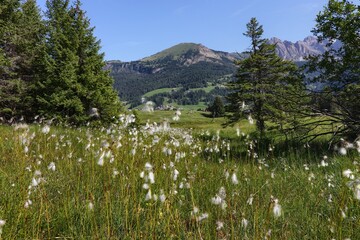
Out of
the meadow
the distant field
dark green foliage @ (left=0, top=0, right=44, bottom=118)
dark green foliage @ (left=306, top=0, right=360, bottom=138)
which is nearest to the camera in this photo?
the meadow

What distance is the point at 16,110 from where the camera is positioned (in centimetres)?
2792

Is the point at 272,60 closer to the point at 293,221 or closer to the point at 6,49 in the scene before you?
the point at 6,49

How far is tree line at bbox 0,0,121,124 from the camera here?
25.4 m

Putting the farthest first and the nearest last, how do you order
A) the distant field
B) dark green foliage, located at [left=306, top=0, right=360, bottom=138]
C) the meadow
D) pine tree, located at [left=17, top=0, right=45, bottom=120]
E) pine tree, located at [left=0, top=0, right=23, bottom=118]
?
pine tree, located at [left=17, top=0, right=45, bottom=120], pine tree, located at [left=0, top=0, right=23, bottom=118], dark green foliage, located at [left=306, top=0, right=360, bottom=138], the distant field, the meadow

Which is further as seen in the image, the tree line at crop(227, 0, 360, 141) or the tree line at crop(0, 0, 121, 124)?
the tree line at crop(0, 0, 121, 124)

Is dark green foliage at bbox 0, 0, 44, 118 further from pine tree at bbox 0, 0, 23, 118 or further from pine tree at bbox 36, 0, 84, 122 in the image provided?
pine tree at bbox 36, 0, 84, 122

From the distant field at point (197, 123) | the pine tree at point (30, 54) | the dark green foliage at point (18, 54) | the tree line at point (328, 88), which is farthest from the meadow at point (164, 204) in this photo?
the pine tree at point (30, 54)

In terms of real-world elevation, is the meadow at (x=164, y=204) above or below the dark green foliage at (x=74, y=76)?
below

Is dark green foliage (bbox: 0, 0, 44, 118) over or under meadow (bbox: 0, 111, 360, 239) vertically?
over

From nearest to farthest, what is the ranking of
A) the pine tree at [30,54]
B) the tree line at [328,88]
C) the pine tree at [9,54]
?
1. the tree line at [328,88]
2. the pine tree at [9,54]
3. the pine tree at [30,54]

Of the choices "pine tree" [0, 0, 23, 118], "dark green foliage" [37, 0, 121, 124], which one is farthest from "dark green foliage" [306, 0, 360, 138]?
"pine tree" [0, 0, 23, 118]

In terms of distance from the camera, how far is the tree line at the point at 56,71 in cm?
2541

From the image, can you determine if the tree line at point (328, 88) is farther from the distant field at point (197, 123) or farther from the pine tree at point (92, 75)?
the pine tree at point (92, 75)

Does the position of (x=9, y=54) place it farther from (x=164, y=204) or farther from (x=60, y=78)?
(x=164, y=204)
